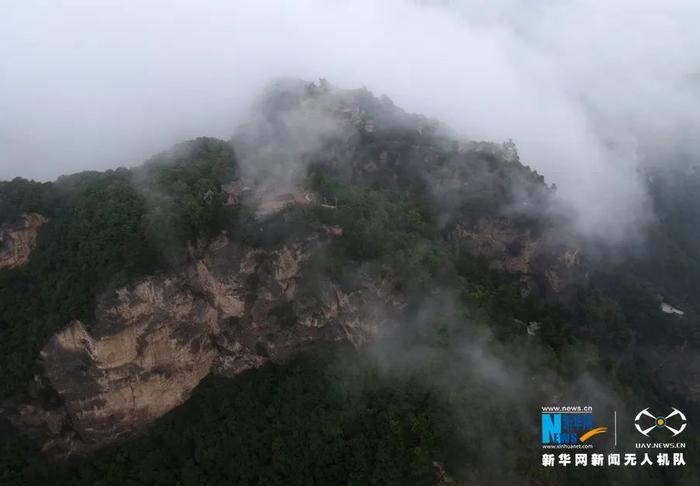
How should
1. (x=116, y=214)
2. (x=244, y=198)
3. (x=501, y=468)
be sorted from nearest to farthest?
(x=501, y=468)
(x=116, y=214)
(x=244, y=198)

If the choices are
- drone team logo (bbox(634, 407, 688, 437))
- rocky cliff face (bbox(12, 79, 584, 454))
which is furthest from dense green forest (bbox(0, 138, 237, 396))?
drone team logo (bbox(634, 407, 688, 437))

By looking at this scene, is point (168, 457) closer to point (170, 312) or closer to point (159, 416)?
point (159, 416)

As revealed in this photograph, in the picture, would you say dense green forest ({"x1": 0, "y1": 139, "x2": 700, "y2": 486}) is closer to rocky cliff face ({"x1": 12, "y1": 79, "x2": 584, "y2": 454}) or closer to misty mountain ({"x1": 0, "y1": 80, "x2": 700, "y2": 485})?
misty mountain ({"x1": 0, "y1": 80, "x2": 700, "y2": 485})

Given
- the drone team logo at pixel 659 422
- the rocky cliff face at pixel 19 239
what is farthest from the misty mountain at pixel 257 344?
the drone team logo at pixel 659 422

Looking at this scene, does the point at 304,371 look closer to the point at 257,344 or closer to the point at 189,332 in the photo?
the point at 257,344

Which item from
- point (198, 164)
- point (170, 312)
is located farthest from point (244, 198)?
point (170, 312)

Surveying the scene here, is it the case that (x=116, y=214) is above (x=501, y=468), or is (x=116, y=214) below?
above
